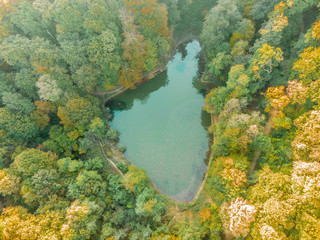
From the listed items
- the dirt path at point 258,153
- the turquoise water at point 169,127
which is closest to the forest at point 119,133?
the dirt path at point 258,153

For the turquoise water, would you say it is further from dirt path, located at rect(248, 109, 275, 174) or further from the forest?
dirt path, located at rect(248, 109, 275, 174)

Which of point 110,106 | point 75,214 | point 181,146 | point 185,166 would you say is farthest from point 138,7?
point 75,214

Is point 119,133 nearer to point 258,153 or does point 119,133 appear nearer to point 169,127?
point 169,127

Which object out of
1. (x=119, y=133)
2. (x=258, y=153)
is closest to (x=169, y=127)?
(x=119, y=133)

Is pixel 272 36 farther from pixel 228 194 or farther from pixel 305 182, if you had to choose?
pixel 228 194

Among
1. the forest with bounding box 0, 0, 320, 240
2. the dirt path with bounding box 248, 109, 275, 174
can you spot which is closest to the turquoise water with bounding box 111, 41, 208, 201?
the forest with bounding box 0, 0, 320, 240

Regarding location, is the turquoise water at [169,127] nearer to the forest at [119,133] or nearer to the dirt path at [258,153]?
the forest at [119,133]
